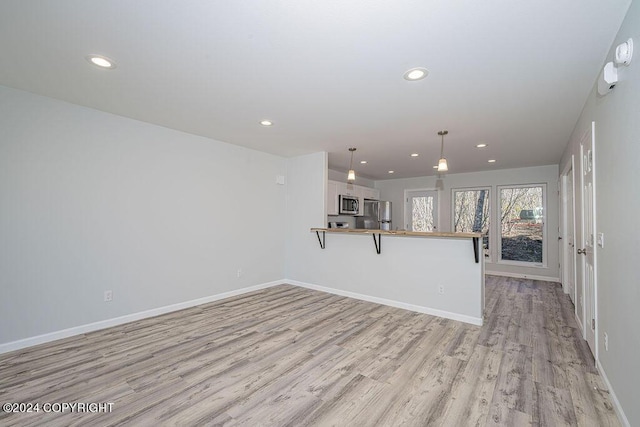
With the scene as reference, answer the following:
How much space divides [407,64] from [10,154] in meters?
3.71

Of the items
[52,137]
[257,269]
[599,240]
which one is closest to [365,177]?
[257,269]

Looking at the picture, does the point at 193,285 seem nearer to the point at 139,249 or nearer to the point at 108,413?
the point at 139,249

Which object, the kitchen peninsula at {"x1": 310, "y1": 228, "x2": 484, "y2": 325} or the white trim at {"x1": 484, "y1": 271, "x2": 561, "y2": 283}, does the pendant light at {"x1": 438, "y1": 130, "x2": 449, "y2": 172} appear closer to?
the kitchen peninsula at {"x1": 310, "y1": 228, "x2": 484, "y2": 325}

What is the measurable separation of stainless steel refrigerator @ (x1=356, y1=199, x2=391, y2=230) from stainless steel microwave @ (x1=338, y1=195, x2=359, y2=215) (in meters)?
0.76

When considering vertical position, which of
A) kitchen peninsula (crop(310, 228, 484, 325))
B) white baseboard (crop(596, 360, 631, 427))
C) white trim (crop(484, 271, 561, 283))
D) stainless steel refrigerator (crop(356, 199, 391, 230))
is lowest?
white baseboard (crop(596, 360, 631, 427))

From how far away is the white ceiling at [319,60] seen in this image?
66.1 inches

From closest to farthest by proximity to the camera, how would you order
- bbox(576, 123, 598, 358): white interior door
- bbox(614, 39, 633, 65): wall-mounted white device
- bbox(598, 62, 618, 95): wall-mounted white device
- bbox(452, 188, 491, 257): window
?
bbox(614, 39, 633, 65): wall-mounted white device < bbox(598, 62, 618, 95): wall-mounted white device < bbox(576, 123, 598, 358): white interior door < bbox(452, 188, 491, 257): window

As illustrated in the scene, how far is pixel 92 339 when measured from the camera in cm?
295

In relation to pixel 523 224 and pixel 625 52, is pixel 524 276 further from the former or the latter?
pixel 625 52

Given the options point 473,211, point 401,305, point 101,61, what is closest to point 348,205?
point 401,305

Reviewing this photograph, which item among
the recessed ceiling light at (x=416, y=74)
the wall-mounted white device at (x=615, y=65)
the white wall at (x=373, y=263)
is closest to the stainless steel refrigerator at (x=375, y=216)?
the white wall at (x=373, y=263)

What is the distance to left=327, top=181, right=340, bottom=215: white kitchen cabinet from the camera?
5.96 meters

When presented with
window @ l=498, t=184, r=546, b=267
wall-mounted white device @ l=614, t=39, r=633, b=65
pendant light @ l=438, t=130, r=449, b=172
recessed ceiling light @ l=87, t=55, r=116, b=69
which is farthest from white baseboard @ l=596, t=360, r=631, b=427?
window @ l=498, t=184, r=546, b=267

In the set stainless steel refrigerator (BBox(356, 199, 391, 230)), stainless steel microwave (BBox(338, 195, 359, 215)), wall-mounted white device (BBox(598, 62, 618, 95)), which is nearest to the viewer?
wall-mounted white device (BBox(598, 62, 618, 95))
